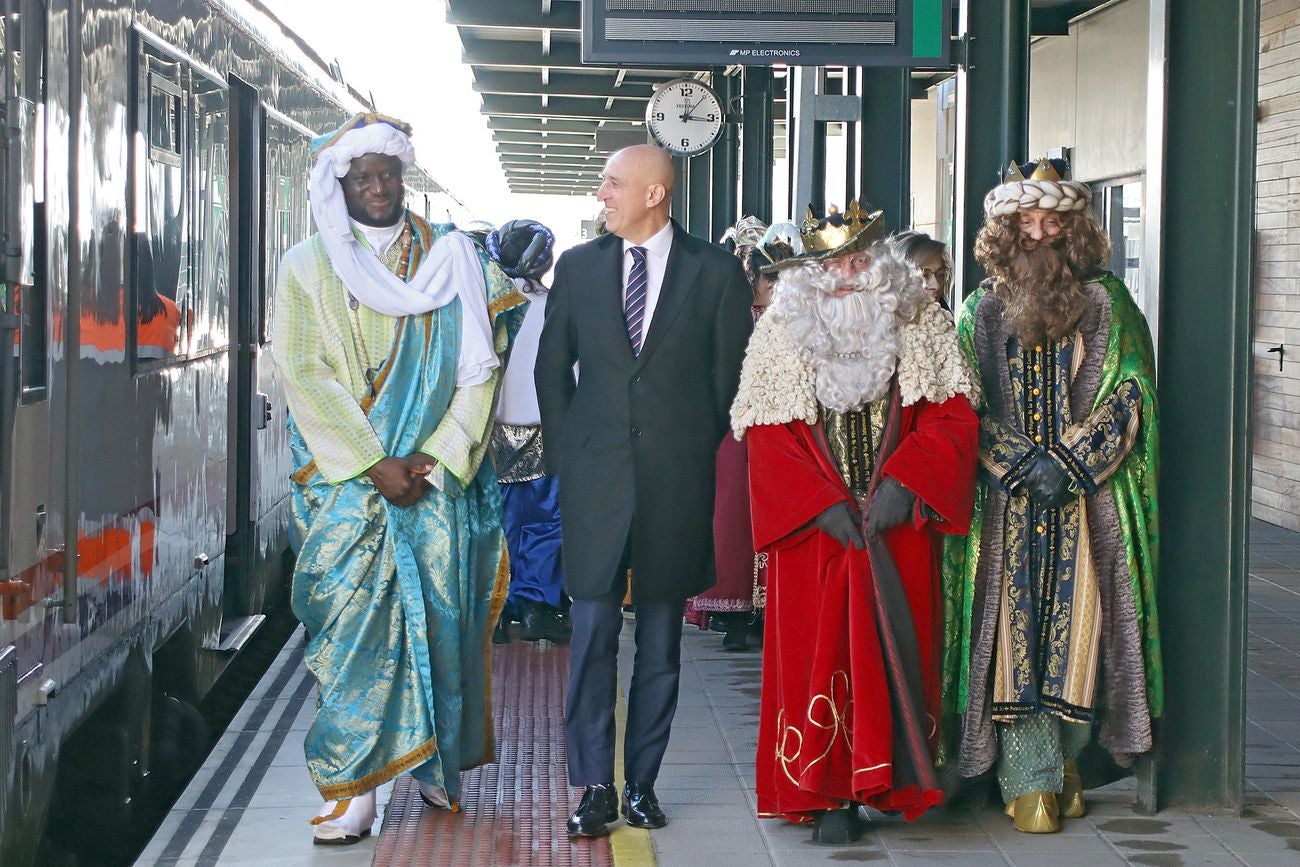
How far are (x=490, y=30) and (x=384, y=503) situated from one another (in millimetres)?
14495

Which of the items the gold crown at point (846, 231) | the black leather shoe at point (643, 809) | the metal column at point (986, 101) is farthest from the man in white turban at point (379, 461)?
the metal column at point (986, 101)

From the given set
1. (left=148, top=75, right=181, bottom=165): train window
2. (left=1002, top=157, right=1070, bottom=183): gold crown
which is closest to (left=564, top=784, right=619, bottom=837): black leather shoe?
(left=1002, top=157, right=1070, bottom=183): gold crown

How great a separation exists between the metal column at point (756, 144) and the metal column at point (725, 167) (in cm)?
25

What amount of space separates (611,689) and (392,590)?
2.17ft

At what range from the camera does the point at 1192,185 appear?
4848 mm

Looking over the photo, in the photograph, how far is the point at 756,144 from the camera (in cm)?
1659

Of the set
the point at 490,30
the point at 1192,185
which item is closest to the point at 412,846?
the point at 1192,185

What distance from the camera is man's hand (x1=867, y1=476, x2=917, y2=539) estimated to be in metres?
4.39

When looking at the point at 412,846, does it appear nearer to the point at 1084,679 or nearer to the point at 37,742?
the point at 37,742

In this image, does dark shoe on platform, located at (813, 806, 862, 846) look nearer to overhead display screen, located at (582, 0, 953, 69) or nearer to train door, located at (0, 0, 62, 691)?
train door, located at (0, 0, 62, 691)

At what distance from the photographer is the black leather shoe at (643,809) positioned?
15.4ft

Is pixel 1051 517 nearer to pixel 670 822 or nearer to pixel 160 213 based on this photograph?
pixel 670 822

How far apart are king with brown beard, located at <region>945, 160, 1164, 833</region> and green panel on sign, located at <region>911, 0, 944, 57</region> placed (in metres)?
1.47

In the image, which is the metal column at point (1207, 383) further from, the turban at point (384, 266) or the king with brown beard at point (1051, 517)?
the turban at point (384, 266)
